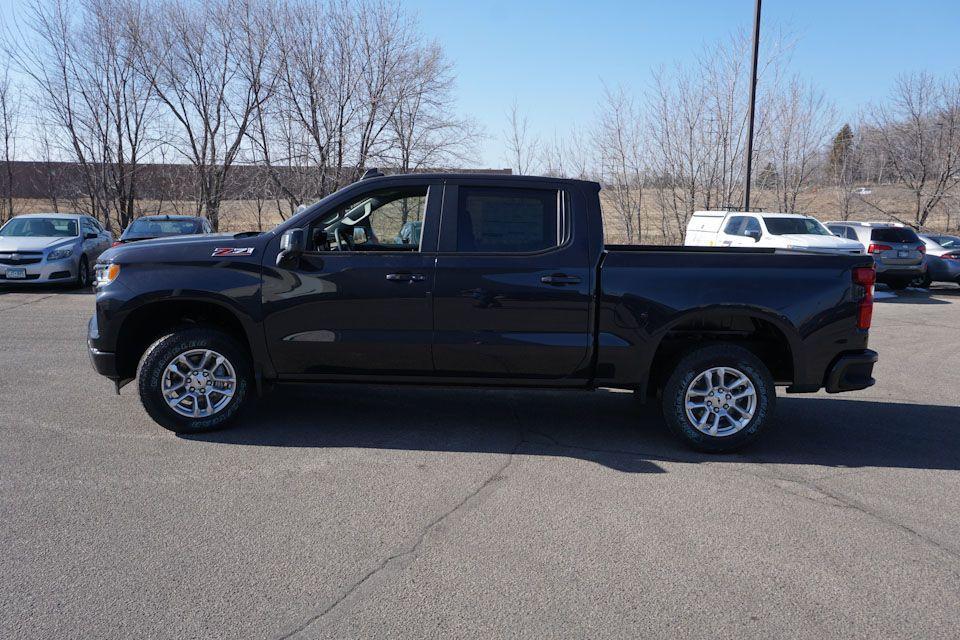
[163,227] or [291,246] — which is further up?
[163,227]

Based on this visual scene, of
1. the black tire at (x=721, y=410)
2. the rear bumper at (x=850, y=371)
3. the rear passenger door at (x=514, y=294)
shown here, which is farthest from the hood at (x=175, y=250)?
the rear bumper at (x=850, y=371)

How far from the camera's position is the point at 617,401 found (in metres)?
7.41

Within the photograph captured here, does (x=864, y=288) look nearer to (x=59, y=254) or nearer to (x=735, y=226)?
(x=735, y=226)

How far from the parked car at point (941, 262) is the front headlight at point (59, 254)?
19.8 metres

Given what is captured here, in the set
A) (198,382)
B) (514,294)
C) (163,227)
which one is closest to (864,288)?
(514,294)

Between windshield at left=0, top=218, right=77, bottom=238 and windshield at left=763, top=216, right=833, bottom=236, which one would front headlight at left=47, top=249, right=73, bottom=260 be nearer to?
windshield at left=0, top=218, right=77, bottom=238

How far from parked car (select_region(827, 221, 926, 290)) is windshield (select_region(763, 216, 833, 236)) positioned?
132 cm

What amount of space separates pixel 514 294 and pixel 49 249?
13710mm

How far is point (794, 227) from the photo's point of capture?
18.7 m

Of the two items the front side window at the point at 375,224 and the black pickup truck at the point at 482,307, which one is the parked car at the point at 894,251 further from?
the front side window at the point at 375,224

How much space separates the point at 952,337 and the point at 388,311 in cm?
990

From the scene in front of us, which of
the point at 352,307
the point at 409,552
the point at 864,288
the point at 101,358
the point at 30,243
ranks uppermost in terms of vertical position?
the point at 30,243

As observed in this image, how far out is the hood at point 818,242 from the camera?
690 inches

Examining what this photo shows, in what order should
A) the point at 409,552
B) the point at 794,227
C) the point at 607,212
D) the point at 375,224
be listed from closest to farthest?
the point at 409,552 < the point at 375,224 < the point at 794,227 < the point at 607,212
